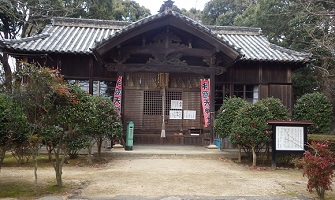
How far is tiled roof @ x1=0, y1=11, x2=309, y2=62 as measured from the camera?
12125 mm

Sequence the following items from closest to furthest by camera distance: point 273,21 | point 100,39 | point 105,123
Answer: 1. point 105,123
2. point 100,39
3. point 273,21

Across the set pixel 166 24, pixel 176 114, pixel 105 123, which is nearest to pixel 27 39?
pixel 105 123

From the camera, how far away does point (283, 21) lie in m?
19.8

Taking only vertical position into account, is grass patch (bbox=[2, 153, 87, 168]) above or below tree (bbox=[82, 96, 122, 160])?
below

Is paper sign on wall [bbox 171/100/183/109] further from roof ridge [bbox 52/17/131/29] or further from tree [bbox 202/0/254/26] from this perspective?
tree [bbox 202/0/254/26]

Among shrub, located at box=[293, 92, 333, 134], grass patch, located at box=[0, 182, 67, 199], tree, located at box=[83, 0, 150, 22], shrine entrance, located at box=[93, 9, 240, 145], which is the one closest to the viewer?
grass patch, located at box=[0, 182, 67, 199]

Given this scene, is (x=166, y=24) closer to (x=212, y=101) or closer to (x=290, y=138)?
(x=212, y=101)

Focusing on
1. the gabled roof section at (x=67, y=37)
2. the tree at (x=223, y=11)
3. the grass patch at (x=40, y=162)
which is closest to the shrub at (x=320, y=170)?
the grass patch at (x=40, y=162)

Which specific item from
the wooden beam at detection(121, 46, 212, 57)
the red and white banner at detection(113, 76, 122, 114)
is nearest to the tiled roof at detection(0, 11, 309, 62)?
the wooden beam at detection(121, 46, 212, 57)

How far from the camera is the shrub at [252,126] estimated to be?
9.88m

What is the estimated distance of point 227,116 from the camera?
37.8 ft

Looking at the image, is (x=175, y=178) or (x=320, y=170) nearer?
(x=320, y=170)

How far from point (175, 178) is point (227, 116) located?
4.30 meters

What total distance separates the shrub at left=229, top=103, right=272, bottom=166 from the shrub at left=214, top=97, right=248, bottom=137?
928mm
